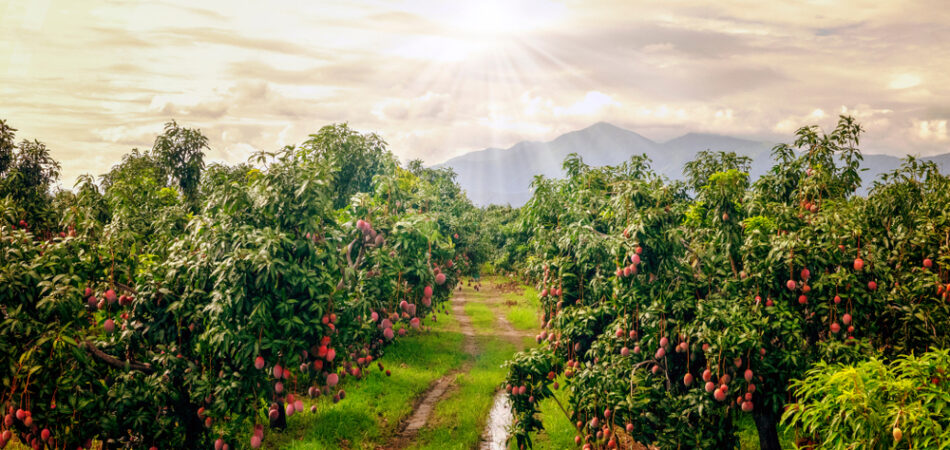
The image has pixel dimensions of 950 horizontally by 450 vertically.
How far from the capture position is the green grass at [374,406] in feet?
32.6

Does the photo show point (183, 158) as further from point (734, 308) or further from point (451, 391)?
point (734, 308)

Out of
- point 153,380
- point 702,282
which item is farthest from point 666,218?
point 153,380

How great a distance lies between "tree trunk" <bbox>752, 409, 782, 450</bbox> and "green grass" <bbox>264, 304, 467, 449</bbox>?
6.98 m

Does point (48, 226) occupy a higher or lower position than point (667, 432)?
higher

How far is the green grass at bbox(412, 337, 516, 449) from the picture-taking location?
10.4 meters

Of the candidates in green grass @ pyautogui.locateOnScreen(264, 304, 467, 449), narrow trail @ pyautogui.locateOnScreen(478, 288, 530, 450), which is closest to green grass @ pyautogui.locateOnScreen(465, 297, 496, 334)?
green grass @ pyautogui.locateOnScreen(264, 304, 467, 449)

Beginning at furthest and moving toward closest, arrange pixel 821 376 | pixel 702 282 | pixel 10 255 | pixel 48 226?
pixel 48 226, pixel 702 282, pixel 10 255, pixel 821 376

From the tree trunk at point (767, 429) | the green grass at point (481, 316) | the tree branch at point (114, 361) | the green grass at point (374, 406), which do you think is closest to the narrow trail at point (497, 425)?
the green grass at point (374, 406)

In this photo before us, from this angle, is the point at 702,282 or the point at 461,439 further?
the point at 461,439

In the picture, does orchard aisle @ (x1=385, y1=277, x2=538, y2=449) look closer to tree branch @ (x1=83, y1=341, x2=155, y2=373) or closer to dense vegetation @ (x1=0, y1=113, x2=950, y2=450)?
dense vegetation @ (x1=0, y1=113, x2=950, y2=450)

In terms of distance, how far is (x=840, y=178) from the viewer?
1065 centimetres

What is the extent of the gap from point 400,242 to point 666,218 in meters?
3.95

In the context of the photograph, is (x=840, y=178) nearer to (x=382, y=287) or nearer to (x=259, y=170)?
(x=382, y=287)

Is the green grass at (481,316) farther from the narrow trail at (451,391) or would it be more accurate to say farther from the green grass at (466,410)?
the green grass at (466,410)
